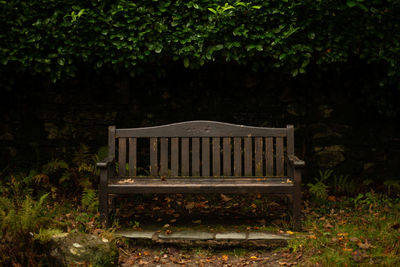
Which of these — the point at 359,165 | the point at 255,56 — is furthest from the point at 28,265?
the point at 359,165

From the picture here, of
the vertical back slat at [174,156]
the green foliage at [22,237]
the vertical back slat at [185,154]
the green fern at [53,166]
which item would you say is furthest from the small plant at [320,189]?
the green fern at [53,166]

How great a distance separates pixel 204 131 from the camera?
430 centimetres

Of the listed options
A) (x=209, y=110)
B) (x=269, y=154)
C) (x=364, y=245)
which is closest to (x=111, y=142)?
(x=209, y=110)

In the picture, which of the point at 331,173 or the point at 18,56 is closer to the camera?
the point at 18,56

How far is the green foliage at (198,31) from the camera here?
443cm

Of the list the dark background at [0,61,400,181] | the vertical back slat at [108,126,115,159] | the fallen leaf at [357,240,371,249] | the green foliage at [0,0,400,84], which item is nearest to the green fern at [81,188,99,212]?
the vertical back slat at [108,126,115,159]

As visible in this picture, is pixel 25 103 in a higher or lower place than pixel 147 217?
higher

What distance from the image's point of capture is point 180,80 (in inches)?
206

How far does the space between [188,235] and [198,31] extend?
8.20ft

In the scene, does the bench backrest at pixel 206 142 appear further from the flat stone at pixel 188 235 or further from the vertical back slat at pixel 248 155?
the flat stone at pixel 188 235

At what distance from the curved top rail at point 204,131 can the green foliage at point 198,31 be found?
87cm

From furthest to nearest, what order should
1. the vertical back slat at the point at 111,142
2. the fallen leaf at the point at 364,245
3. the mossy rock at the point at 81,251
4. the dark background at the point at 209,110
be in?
the dark background at the point at 209,110
the vertical back slat at the point at 111,142
the fallen leaf at the point at 364,245
the mossy rock at the point at 81,251

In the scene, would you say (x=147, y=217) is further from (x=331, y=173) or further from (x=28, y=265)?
(x=331, y=173)

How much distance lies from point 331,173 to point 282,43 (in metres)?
2.08
